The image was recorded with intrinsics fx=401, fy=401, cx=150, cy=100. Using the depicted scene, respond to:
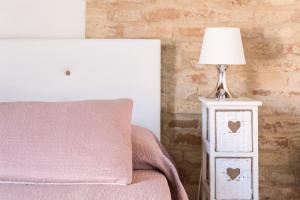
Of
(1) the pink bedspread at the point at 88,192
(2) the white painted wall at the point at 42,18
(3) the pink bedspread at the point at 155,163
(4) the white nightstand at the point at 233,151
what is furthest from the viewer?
(2) the white painted wall at the point at 42,18

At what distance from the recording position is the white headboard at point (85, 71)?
2.45 metres

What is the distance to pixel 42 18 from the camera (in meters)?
2.57

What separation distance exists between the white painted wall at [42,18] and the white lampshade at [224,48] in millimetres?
877

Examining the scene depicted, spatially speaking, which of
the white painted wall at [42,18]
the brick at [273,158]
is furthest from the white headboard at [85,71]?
the brick at [273,158]

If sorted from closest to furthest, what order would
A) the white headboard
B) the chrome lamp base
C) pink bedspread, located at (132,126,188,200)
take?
pink bedspread, located at (132,126,188,200) < the chrome lamp base < the white headboard

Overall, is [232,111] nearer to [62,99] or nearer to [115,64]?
[115,64]

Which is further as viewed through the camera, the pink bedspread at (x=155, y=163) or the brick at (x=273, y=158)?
the brick at (x=273, y=158)

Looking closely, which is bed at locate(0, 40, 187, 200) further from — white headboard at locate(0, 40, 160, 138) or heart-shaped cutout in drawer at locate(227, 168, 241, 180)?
heart-shaped cutout in drawer at locate(227, 168, 241, 180)

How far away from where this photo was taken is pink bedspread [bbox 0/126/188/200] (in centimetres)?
145

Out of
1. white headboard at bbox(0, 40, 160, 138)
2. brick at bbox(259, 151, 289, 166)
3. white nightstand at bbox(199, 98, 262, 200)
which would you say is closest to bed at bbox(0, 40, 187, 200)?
white headboard at bbox(0, 40, 160, 138)

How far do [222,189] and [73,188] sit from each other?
36.5 inches

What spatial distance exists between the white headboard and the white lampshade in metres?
0.37

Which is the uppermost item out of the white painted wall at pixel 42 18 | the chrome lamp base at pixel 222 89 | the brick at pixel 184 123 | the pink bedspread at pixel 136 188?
the white painted wall at pixel 42 18

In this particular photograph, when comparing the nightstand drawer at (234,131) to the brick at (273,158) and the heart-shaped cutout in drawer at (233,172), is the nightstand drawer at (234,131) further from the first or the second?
the brick at (273,158)
